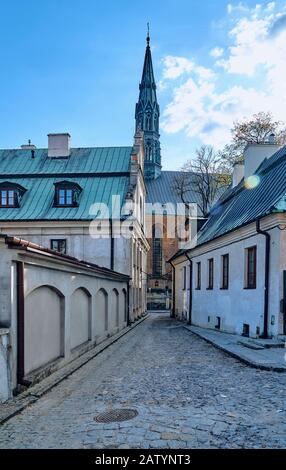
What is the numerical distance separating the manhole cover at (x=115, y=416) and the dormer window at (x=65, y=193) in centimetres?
2034

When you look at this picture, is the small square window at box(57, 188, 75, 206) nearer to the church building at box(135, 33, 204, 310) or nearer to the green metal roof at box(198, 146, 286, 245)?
the green metal roof at box(198, 146, 286, 245)

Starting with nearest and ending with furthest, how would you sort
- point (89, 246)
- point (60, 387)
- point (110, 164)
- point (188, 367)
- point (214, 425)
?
point (214, 425) < point (60, 387) < point (188, 367) < point (89, 246) < point (110, 164)

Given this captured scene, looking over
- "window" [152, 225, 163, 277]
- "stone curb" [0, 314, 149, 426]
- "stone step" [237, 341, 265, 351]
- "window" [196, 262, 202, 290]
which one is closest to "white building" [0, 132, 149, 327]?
"window" [196, 262, 202, 290]

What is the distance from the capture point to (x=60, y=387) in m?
7.86

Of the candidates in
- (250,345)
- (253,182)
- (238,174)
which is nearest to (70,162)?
(238,174)

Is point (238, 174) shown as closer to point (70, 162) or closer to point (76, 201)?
point (76, 201)

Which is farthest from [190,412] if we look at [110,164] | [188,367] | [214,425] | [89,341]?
[110,164]

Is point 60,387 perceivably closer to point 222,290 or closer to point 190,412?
point 190,412

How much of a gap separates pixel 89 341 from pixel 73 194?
14201 millimetres

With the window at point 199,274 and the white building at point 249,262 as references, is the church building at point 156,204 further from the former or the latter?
the white building at point 249,262

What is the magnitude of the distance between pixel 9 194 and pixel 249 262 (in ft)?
55.7

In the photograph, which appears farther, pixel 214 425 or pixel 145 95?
pixel 145 95

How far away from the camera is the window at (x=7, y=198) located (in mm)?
25922

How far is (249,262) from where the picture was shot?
1448 cm
